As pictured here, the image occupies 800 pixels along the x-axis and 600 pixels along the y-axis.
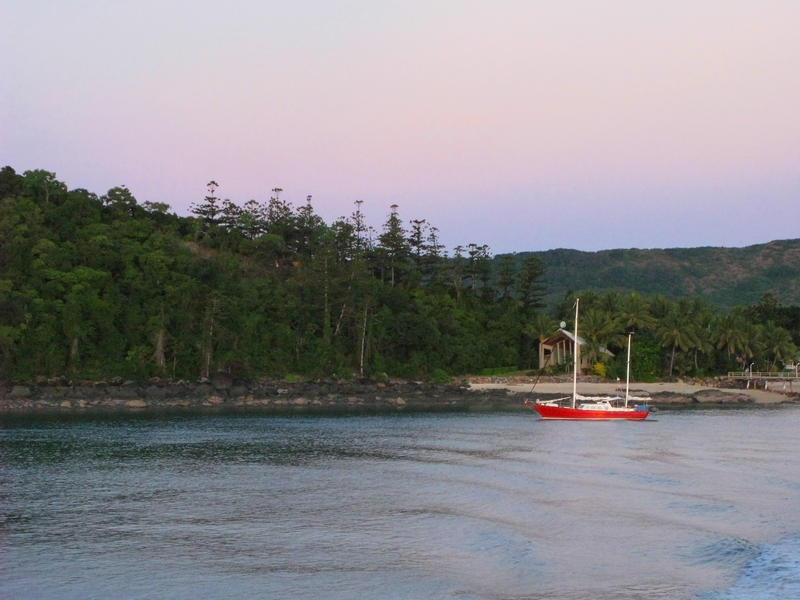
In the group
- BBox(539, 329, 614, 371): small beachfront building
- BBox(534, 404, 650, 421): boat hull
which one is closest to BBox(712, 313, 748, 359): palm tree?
BBox(539, 329, 614, 371): small beachfront building

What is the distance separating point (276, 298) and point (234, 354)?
10.6 meters

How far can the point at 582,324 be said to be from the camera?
94125 millimetres

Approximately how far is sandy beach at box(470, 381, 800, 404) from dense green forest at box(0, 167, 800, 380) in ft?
16.3

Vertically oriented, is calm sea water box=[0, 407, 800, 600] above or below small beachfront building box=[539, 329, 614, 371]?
below

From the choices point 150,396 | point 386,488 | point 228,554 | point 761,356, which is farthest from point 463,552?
point 761,356

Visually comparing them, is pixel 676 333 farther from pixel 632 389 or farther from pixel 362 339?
pixel 362 339

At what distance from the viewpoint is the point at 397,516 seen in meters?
26.9

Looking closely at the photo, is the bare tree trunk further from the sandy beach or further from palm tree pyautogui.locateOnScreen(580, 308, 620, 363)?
palm tree pyautogui.locateOnScreen(580, 308, 620, 363)

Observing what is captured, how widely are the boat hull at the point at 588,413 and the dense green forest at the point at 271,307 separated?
3121 cm

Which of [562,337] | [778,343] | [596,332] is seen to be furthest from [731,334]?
[562,337]

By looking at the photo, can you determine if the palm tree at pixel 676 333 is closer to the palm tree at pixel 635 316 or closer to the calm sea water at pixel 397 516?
the palm tree at pixel 635 316

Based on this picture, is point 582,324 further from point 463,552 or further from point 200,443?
point 463,552

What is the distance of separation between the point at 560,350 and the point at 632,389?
41.8 feet

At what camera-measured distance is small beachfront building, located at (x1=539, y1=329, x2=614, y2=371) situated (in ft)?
309
